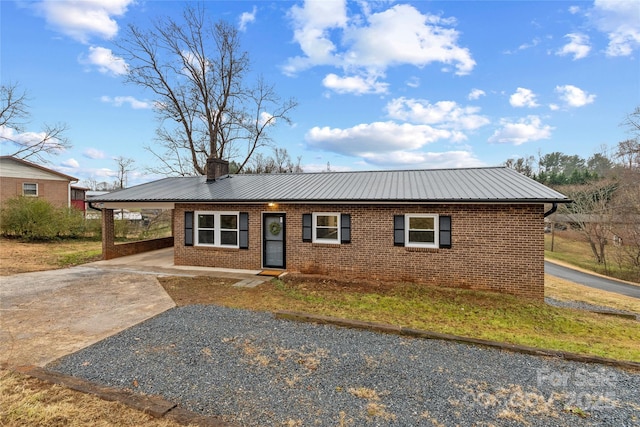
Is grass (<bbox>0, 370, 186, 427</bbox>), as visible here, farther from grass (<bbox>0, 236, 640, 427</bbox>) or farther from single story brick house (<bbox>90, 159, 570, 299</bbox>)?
single story brick house (<bbox>90, 159, 570, 299</bbox>)

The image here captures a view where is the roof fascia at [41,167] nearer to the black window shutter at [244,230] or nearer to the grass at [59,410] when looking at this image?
the black window shutter at [244,230]

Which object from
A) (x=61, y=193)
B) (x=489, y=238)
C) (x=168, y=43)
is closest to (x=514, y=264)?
(x=489, y=238)

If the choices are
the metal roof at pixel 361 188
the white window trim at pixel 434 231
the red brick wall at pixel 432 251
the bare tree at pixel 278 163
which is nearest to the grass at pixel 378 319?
the red brick wall at pixel 432 251

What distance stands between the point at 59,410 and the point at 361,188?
855 centimetres

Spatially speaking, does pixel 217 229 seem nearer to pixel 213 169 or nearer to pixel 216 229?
pixel 216 229

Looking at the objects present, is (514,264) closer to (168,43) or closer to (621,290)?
(621,290)

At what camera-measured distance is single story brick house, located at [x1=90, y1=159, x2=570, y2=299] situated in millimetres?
8023

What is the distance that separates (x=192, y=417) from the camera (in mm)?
2947

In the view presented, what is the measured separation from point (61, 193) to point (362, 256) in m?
32.2

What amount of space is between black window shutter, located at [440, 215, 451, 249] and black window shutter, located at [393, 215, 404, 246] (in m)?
1.07

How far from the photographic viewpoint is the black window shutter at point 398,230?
891 cm

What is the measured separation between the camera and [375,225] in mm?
9117

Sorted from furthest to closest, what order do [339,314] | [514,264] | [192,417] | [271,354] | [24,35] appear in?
[24,35] → [514,264] → [339,314] → [271,354] → [192,417]

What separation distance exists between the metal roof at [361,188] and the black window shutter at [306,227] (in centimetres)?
72
